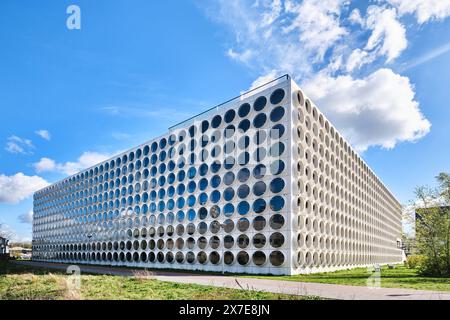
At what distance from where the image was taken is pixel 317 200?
38.2 meters

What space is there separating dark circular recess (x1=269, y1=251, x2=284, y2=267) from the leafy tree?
38.6 ft

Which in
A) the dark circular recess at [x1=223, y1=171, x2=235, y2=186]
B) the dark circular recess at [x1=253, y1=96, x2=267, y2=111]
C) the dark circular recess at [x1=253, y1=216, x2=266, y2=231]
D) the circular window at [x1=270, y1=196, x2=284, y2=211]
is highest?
the dark circular recess at [x1=253, y1=96, x2=267, y2=111]

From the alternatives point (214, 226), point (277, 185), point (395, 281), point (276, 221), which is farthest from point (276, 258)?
point (395, 281)

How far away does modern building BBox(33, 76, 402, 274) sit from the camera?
32688mm

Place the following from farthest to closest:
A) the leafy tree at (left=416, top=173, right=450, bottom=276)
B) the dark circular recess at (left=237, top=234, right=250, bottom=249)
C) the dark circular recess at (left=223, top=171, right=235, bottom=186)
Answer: the dark circular recess at (left=223, top=171, right=235, bottom=186) → the dark circular recess at (left=237, top=234, right=250, bottom=249) → the leafy tree at (left=416, top=173, right=450, bottom=276)

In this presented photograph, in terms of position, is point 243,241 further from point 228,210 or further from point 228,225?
point 228,210

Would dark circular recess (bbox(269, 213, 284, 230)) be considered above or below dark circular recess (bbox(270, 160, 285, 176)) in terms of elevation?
below

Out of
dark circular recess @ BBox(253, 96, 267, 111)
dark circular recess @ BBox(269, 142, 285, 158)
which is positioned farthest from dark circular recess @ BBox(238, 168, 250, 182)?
dark circular recess @ BBox(253, 96, 267, 111)

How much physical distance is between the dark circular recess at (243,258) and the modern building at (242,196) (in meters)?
0.14

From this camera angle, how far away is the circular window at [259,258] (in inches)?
1266

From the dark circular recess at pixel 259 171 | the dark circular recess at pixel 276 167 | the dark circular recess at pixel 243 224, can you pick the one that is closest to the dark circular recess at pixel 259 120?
the dark circular recess at pixel 259 171

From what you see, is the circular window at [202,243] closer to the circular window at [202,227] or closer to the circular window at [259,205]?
the circular window at [202,227]

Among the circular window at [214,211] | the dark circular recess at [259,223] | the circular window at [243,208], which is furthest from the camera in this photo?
the circular window at [214,211]

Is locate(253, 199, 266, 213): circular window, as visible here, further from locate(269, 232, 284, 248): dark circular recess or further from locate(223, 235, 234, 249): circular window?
locate(223, 235, 234, 249): circular window
